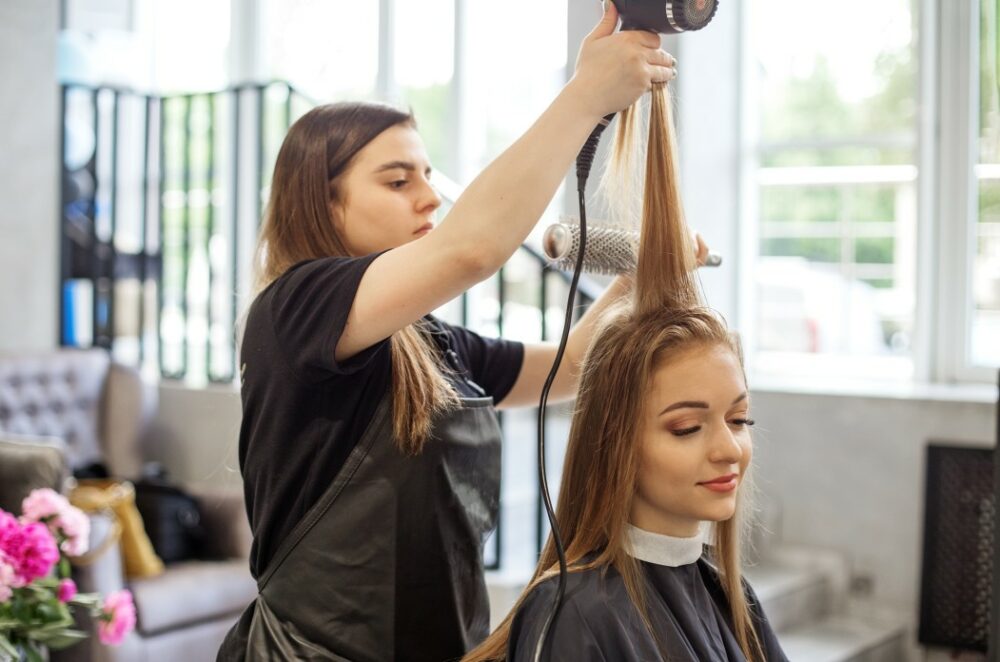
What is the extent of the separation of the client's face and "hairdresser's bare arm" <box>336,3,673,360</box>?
0.27 metres

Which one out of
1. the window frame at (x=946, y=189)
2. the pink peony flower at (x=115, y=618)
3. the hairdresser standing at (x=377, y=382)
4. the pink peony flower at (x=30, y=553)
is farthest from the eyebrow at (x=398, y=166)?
the window frame at (x=946, y=189)

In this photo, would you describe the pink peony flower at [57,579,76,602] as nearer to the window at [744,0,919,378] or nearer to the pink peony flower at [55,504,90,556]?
the pink peony flower at [55,504,90,556]

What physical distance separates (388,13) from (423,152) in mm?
3802

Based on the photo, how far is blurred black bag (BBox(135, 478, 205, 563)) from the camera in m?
3.46

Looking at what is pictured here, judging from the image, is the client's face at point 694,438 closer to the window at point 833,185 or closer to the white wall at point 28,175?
the window at point 833,185

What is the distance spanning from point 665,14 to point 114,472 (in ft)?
11.2

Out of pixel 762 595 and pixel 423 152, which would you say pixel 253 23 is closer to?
pixel 762 595

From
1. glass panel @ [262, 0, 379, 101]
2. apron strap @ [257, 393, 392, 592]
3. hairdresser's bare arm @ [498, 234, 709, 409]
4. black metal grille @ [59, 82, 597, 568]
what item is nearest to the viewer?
apron strap @ [257, 393, 392, 592]

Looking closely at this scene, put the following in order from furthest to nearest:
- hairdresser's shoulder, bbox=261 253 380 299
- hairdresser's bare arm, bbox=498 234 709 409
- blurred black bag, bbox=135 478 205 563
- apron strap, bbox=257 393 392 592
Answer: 1. blurred black bag, bbox=135 478 205 563
2. hairdresser's bare arm, bbox=498 234 709 409
3. apron strap, bbox=257 393 392 592
4. hairdresser's shoulder, bbox=261 253 380 299

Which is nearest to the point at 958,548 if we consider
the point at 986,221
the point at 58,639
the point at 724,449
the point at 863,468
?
the point at 863,468

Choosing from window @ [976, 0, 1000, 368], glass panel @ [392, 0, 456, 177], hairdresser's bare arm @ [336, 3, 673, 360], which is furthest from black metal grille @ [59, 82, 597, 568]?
hairdresser's bare arm @ [336, 3, 673, 360]

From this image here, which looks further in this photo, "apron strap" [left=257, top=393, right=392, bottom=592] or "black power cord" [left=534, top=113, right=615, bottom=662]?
"apron strap" [left=257, top=393, right=392, bottom=592]

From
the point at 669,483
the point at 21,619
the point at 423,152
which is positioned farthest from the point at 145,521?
the point at 669,483

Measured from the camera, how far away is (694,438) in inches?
46.1
